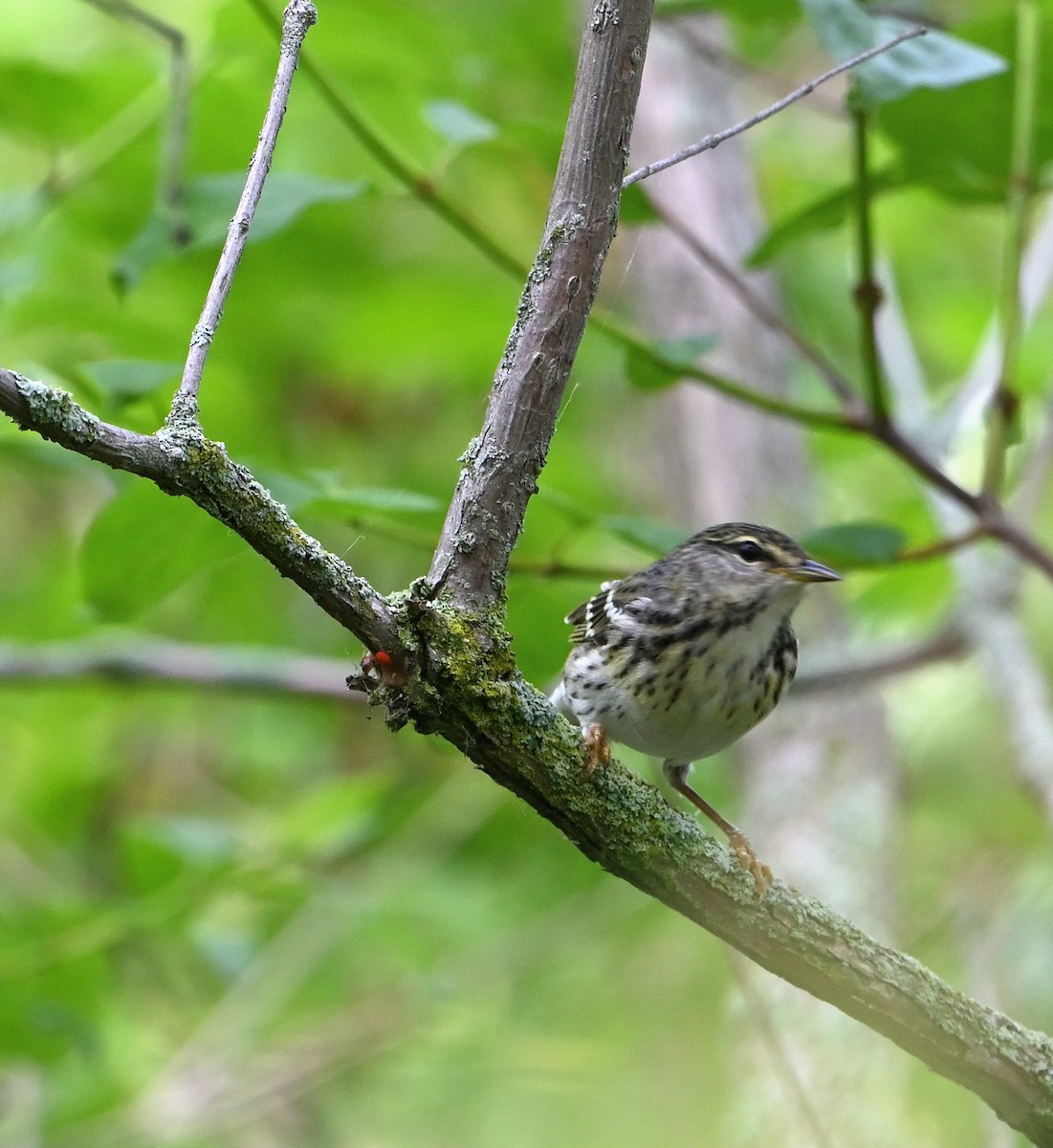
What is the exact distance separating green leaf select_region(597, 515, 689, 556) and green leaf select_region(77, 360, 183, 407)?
0.94 m

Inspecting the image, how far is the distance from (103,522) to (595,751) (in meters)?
1.12

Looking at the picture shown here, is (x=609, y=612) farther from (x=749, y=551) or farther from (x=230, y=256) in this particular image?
(x=230, y=256)

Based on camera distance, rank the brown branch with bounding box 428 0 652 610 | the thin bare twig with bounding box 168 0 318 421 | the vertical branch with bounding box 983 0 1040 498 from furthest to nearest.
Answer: the vertical branch with bounding box 983 0 1040 498 → the brown branch with bounding box 428 0 652 610 → the thin bare twig with bounding box 168 0 318 421

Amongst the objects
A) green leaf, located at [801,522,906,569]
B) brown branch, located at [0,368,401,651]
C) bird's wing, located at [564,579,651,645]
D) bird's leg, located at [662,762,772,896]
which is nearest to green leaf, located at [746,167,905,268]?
green leaf, located at [801,522,906,569]

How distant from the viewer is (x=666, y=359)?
303 cm

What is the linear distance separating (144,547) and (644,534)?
1.03 m

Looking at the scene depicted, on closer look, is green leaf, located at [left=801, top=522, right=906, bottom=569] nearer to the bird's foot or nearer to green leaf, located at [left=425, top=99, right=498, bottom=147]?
the bird's foot

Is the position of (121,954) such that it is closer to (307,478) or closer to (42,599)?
(42,599)

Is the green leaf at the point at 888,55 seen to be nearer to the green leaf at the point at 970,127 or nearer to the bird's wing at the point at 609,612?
the green leaf at the point at 970,127

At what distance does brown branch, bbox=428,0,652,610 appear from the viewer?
1794mm

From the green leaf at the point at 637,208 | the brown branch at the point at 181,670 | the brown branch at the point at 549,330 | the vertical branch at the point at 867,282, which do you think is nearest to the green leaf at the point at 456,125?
the green leaf at the point at 637,208

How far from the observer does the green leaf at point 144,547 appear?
250 centimetres

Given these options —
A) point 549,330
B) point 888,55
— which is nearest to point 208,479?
point 549,330

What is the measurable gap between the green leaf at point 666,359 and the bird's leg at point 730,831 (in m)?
0.99
